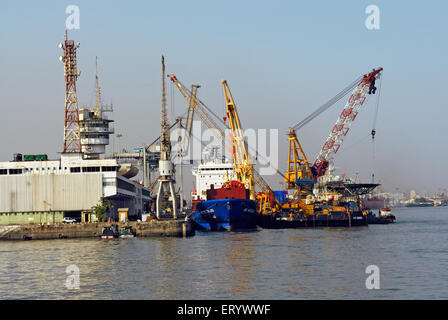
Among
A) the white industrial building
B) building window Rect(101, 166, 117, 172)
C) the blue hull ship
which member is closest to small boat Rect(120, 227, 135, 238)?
the white industrial building

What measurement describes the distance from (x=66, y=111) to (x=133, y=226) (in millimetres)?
34975

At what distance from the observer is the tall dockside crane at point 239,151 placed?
148875 mm

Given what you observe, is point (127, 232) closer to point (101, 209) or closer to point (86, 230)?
point (86, 230)

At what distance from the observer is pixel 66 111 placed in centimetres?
12731

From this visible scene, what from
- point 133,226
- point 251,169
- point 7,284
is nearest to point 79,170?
point 133,226

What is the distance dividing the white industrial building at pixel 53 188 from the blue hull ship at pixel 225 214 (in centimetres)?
2096

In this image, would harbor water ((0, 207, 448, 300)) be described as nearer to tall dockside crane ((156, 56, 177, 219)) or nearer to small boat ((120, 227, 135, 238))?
small boat ((120, 227, 135, 238))

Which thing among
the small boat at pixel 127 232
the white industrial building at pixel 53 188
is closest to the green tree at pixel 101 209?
the white industrial building at pixel 53 188

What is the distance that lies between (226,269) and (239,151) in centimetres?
9429

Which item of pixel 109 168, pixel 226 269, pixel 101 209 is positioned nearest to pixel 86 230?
pixel 101 209

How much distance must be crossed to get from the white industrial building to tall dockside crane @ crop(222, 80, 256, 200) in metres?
42.5

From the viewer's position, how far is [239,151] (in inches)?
6038

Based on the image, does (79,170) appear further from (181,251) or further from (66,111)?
(181,251)

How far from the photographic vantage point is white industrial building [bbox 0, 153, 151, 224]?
365 ft
